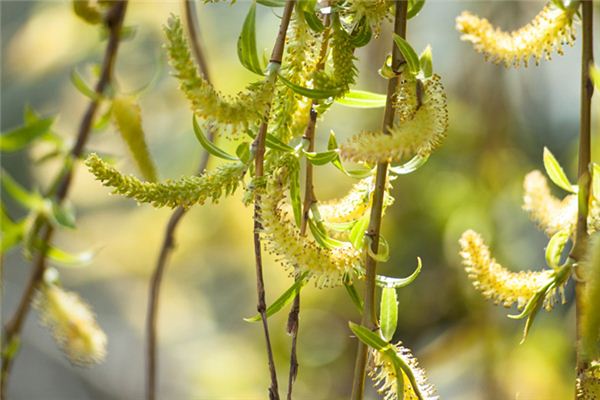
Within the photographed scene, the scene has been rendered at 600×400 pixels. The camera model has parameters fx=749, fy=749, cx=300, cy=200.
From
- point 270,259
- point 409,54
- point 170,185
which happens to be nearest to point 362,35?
point 409,54

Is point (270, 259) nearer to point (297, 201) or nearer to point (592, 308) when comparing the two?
point (297, 201)

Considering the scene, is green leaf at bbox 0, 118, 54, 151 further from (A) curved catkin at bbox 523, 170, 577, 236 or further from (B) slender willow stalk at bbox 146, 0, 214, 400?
(A) curved catkin at bbox 523, 170, 577, 236

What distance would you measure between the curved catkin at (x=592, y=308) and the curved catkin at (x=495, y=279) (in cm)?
7

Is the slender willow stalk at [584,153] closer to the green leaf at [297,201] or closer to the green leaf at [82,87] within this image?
the green leaf at [297,201]

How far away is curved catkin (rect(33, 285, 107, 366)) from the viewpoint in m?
0.73

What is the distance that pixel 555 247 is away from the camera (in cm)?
44

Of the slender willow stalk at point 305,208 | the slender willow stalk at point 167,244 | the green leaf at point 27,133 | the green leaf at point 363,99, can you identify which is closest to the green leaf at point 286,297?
the slender willow stalk at point 305,208

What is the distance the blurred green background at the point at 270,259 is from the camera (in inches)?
45.4

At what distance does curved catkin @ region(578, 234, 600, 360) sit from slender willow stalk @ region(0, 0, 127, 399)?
0.52m

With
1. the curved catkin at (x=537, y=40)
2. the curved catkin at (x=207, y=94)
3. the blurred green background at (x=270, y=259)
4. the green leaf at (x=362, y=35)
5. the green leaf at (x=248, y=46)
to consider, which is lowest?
the blurred green background at (x=270, y=259)

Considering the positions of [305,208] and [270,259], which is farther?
[270,259]

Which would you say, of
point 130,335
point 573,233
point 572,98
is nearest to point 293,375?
point 573,233

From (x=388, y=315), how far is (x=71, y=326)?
0.42 m

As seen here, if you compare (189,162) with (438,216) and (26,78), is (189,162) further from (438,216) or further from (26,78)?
(26,78)
